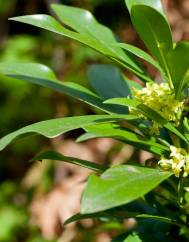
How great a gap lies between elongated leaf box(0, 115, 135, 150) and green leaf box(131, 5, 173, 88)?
0.08 m

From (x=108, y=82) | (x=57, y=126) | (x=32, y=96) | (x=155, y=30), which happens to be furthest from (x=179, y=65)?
(x=32, y=96)

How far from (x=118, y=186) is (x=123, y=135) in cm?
10

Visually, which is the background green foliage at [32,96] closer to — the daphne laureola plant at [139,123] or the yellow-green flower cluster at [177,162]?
the daphne laureola plant at [139,123]

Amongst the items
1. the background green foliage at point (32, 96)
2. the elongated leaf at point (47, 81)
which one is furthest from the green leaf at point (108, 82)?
the background green foliage at point (32, 96)

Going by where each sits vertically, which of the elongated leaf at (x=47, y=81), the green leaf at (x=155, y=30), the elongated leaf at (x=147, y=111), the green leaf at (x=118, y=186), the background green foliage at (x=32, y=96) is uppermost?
the green leaf at (x=155, y=30)

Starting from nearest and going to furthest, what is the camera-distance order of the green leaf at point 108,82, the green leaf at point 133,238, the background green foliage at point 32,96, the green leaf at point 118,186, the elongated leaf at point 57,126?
the green leaf at point 118,186
the elongated leaf at point 57,126
the green leaf at point 133,238
the green leaf at point 108,82
the background green foliage at point 32,96

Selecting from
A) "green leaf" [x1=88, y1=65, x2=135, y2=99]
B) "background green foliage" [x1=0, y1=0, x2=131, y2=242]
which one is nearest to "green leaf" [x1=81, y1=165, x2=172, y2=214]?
"green leaf" [x1=88, y1=65, x2=135, y2=99]

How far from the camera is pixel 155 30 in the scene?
0.74m

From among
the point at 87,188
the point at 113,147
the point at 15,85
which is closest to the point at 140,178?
the point at 87,188

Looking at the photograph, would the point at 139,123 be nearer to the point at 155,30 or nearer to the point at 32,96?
the point at 155,30

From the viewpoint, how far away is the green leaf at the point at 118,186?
615 millimetres

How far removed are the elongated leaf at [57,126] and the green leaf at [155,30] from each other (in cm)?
8

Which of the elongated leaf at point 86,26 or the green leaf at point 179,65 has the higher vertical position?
the green leaf at point 179,65

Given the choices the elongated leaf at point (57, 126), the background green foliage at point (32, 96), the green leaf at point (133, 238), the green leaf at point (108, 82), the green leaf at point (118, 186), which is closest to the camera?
the green leaf at point (118, 186)
